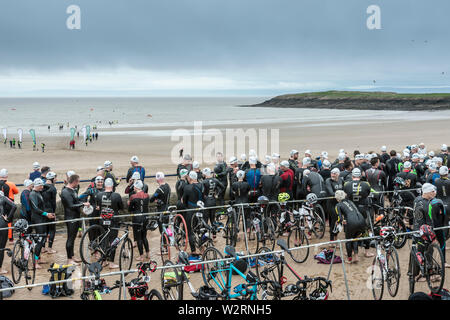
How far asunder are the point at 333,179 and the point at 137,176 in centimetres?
499

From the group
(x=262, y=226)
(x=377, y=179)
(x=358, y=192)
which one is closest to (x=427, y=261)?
(x=358, y=192)

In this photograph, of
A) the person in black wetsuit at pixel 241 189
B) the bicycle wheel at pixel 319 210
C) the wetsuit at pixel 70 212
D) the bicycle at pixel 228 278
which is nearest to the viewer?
the bicycle at pixel 228 278

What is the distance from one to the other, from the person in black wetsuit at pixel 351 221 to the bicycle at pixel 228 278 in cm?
291

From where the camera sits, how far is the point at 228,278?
662cm

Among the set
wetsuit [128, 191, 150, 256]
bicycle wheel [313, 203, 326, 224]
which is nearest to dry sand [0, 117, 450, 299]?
wetsuit [128, 191, 150, 256]

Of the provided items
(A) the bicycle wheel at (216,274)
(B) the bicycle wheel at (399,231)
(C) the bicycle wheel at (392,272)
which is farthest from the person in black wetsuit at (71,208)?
(B) the bicycle wheel at (399,231)

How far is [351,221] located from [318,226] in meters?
1.98

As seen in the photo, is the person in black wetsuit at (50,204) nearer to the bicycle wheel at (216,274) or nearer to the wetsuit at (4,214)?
the wetsuit at (4,214)

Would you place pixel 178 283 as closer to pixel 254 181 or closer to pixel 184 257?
pixel 184 257

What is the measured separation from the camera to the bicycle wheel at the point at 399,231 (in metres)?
9.70

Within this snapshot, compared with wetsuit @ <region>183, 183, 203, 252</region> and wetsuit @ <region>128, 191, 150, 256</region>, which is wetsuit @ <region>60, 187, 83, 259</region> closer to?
wetsuit @ <region>128, 191, 150, 256</region>

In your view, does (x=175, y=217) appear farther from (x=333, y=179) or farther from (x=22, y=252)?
(x=333, y=179)

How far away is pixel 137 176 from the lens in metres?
9.66
